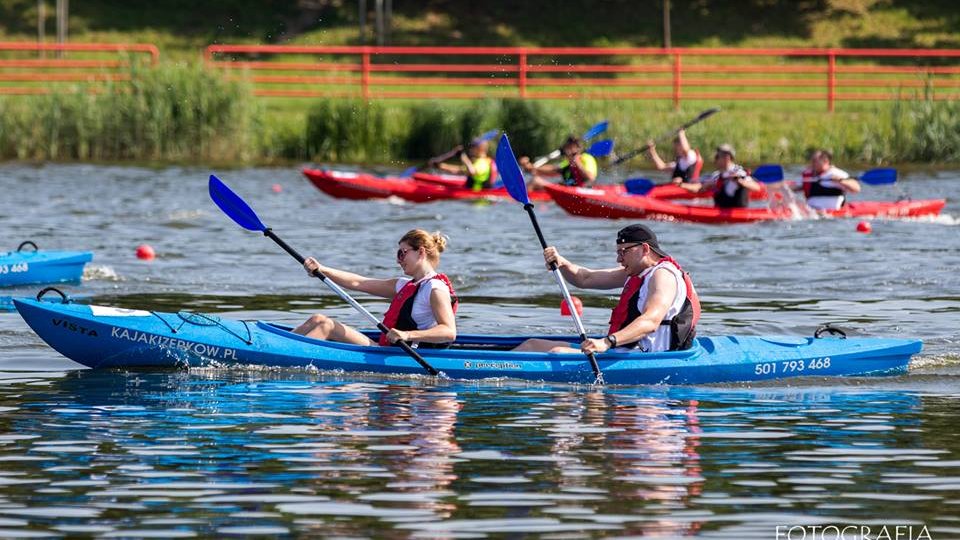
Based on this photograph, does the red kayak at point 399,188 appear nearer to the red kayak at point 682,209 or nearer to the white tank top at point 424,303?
the red kayak at point 682,209

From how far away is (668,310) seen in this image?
1047 centimetres

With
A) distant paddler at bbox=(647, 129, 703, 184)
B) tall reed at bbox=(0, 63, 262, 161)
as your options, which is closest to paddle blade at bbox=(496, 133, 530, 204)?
distant paddler at bbox=(647, 129, 703, 184)

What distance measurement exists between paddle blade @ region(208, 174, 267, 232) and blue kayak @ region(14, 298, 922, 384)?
0.83 metres

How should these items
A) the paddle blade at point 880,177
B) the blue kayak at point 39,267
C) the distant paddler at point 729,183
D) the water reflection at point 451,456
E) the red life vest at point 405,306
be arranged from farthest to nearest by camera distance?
the paddle blade at point 880,177, the distant paddler at point 729,183, the blue kayak at point 39,267, the red life vest at point 405,306, the water reflection at point 451,456

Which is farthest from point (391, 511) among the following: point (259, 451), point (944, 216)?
point (944, 216)

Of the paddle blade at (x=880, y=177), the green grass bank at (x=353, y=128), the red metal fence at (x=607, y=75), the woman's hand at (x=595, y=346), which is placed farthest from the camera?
the red metal fence at (x=607, y=75)

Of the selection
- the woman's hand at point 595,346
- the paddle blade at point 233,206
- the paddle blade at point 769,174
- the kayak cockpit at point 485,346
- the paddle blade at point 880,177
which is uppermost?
the paddle blade at point 233,206

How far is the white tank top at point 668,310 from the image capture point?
10.4 m

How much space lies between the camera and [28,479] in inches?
299

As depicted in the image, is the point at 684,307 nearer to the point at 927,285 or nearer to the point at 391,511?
the point at 391,511

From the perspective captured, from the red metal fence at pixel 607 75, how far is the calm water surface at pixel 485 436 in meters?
13.7

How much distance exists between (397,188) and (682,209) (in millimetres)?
4543

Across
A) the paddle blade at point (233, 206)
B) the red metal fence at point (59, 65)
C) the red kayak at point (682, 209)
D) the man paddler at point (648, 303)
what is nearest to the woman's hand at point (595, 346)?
the man paddler at point (648, 303)

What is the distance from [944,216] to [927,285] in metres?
6.69
